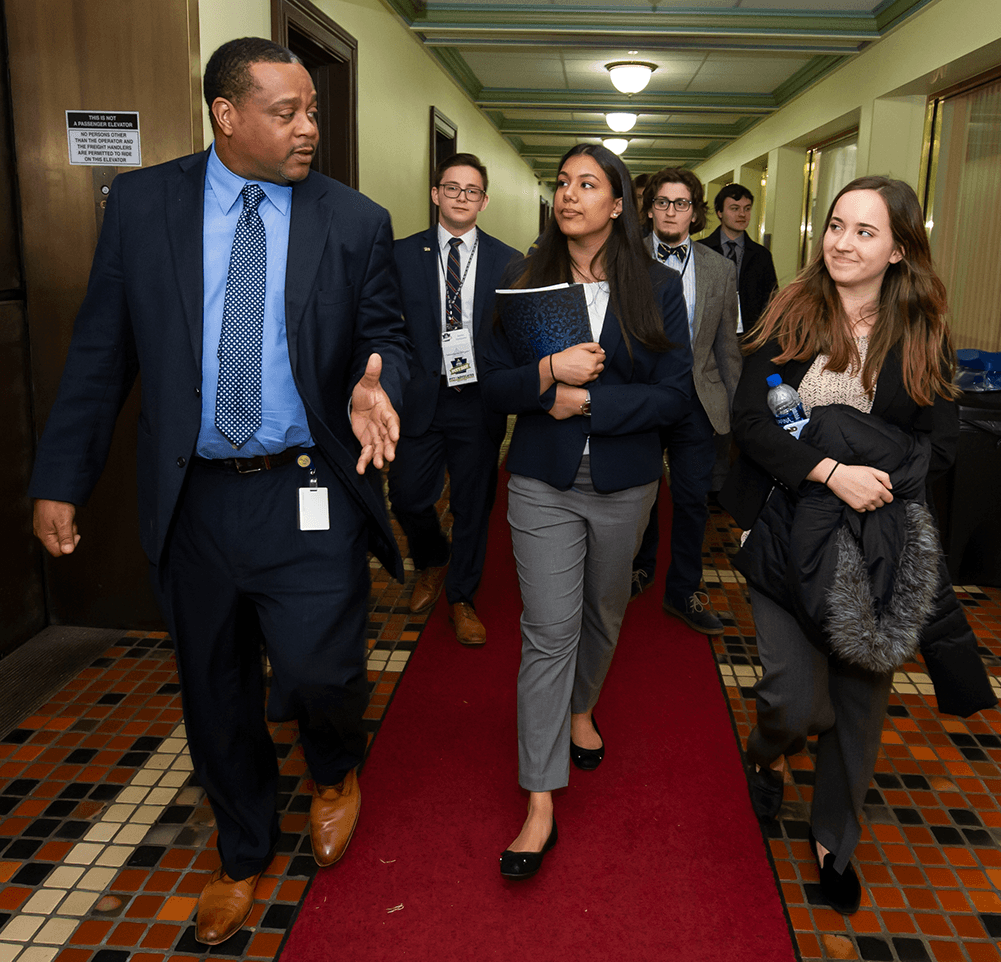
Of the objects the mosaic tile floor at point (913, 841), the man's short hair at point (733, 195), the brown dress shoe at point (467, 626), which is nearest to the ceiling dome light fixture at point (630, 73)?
the man's short hair at point (733, 195)

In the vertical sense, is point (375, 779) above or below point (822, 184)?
below

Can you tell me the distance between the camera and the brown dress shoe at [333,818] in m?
1.99

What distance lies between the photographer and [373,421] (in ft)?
5.54

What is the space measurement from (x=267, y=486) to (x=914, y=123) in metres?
6.35

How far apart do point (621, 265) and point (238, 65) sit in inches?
36.6

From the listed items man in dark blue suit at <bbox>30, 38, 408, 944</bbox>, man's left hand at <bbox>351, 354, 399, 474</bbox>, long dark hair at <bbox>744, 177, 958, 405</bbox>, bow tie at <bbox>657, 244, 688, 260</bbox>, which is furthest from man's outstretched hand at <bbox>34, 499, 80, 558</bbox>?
bow tie at <bbox>657, 244, 688, 260</bbox>

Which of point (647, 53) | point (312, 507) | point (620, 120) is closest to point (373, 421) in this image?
point (312, 507)

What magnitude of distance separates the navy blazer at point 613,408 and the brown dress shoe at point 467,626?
121cm

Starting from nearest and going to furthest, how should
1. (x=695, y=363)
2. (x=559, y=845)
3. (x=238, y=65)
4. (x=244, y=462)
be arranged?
1. (x=238, y=65)
2. (x=244, y=462)
3. (x=559, y=845)
4. (x=695, y=363)

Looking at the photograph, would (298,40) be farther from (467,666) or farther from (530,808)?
(530,808)

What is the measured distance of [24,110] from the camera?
2967mm

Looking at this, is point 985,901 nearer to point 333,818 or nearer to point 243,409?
point 333,818

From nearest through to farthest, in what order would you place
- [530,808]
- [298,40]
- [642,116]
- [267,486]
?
[267,486] < [530,808] < [298,40] < [642,116]

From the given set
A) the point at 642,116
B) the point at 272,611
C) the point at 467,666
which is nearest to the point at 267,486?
the point at 272,611
